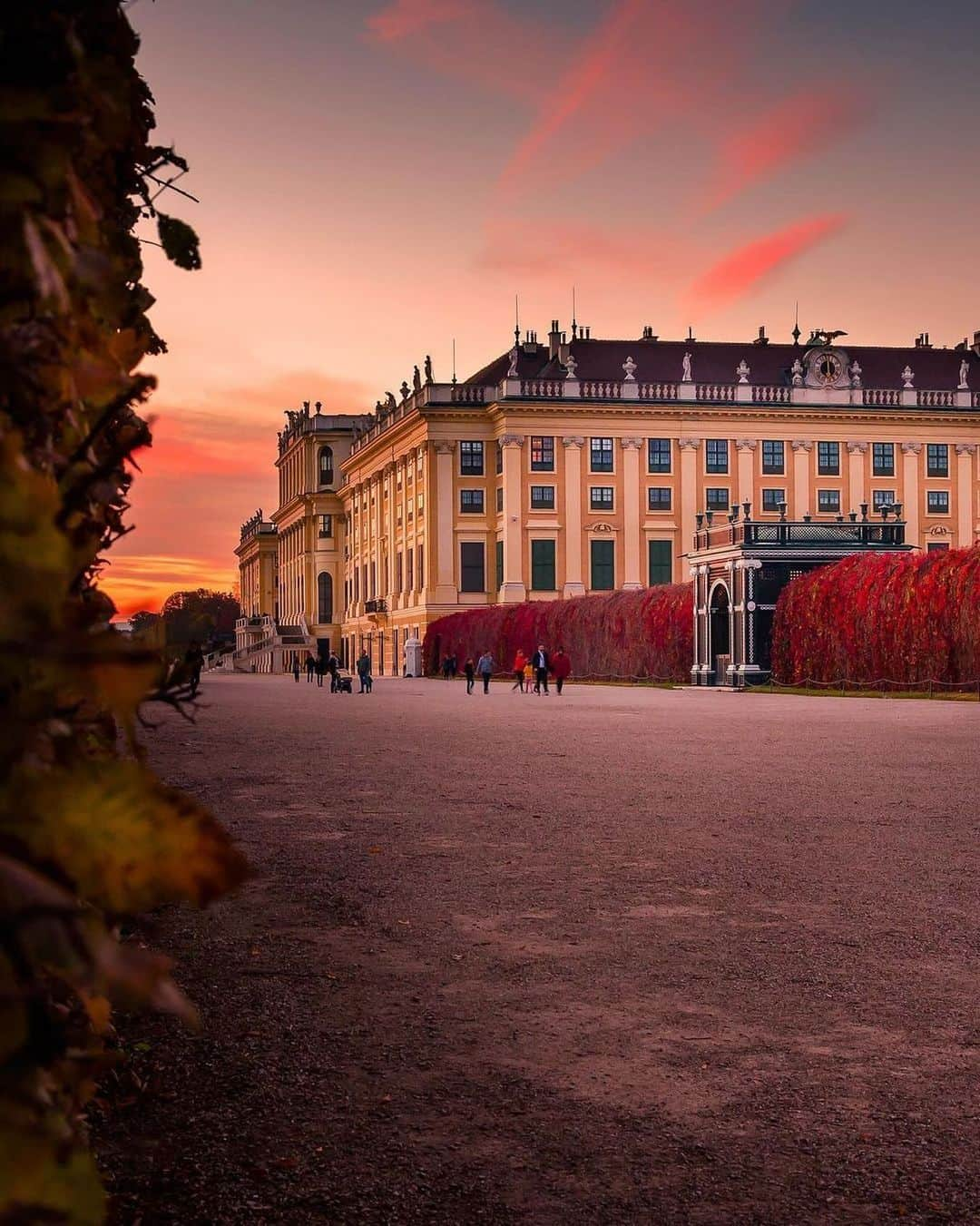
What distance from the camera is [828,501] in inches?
3455

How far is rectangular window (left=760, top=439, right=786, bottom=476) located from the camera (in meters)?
86.7

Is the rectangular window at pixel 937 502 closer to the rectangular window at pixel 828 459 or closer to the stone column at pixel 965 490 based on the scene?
the stone column at pixel 965 490

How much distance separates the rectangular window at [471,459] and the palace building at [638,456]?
3.0 inches

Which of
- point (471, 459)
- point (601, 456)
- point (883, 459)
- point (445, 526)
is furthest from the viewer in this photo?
point (883, 459)

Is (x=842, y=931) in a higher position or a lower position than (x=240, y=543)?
lower

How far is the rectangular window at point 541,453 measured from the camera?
83.2 metres

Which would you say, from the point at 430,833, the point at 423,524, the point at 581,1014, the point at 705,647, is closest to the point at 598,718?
the point at 430,833

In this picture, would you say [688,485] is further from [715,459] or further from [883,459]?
[883,459]

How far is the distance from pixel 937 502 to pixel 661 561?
1849cm

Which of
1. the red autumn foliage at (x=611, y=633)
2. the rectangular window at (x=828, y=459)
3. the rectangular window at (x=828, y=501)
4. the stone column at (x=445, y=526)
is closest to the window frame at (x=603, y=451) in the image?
the stone column at (x=445, y=526)

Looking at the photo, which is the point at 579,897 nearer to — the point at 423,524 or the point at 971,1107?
the point at 971,1107

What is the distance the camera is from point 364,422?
124 meters

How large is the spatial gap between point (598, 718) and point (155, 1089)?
2287cm

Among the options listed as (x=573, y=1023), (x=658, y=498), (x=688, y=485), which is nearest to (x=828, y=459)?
(x=688, y=485)
